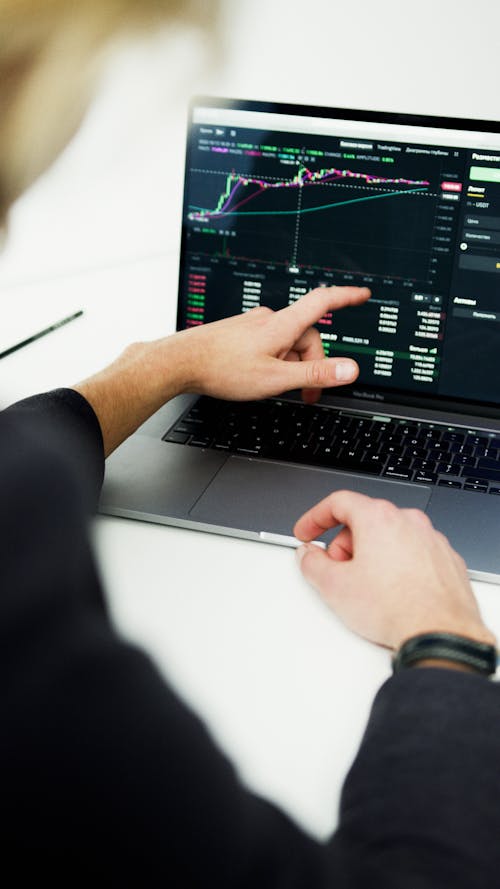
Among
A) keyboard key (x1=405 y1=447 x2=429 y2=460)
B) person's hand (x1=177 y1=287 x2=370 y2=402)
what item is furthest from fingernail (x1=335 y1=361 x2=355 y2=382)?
keyboard key (x1=405 y1=447 x2=429 y2=460)

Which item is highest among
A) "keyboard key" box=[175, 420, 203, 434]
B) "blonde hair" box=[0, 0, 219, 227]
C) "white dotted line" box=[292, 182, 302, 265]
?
"blonde hair" box=[0, 0, 219, 227]

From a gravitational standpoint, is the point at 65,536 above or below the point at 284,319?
above

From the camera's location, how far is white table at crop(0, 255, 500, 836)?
2.26ft

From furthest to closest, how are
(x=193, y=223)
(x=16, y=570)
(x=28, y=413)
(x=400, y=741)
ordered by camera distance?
(x=193, y=223)
(x=28, y=413)
(x=400, y=741)
(x=16, y=570)

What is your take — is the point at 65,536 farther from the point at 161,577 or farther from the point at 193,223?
the point at 193,223

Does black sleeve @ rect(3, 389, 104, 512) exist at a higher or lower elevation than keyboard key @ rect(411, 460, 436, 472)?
higher

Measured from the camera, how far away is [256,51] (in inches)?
60.2

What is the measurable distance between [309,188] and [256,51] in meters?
0.48

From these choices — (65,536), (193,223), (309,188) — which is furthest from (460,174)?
(65,536)

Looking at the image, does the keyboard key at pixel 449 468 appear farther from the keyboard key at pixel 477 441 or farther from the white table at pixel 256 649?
the white table at pixel 256 649

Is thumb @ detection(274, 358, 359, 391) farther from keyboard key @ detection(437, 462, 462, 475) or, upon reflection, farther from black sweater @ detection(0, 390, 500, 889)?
black sweater @ detection(0, 390, 500, 889)

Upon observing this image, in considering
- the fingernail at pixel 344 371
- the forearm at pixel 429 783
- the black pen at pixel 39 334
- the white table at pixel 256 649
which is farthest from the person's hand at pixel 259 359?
the forearm at pixel 429 783

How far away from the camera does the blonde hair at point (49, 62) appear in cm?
38

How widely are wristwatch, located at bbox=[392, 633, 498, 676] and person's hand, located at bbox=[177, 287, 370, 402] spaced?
1.41 ft
